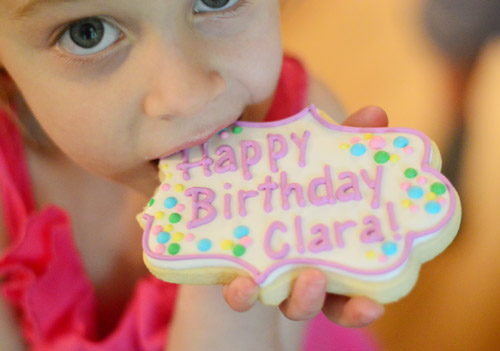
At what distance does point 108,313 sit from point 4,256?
0.24 meters

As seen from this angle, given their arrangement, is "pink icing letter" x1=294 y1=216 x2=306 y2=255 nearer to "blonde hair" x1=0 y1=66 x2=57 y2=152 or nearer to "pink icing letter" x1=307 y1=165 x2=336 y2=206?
"pink icing letter" x1=307 y1=165 x2=336 y2=206

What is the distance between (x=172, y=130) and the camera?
23.1 inches

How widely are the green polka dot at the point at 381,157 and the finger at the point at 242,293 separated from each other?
0.65 feet

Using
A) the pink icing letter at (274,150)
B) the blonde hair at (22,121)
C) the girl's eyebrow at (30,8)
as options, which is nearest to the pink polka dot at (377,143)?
the pink icing letter at (274,150)

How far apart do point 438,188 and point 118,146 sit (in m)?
0.37

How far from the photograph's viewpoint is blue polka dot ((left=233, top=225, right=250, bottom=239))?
534mm

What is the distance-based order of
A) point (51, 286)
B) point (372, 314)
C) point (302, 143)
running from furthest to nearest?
point (51, 286)
point (302, 143)
point (372, 314)

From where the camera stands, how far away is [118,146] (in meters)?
0.61

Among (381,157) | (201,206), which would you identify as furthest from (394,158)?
(201,206)

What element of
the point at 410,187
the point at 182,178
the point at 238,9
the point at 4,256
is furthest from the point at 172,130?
the point at 4,256

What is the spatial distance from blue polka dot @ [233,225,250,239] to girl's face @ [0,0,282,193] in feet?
0.44

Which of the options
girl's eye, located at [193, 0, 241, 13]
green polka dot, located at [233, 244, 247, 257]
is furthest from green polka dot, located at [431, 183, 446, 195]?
girl's eye, located at [193, 0, 241, 13]

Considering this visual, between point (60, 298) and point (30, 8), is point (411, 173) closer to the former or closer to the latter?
point (30, 8)

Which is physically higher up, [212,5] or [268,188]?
[212,5]
